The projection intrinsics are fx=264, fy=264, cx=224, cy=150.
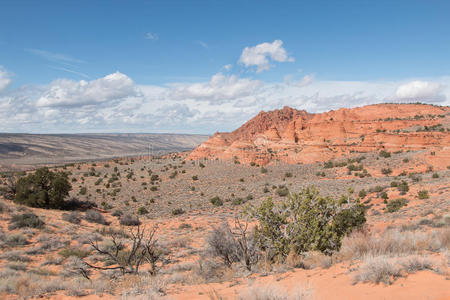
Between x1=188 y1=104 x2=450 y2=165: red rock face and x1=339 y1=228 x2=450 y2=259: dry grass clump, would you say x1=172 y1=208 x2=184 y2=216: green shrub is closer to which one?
x1=339 y1=228 x2=450 y2=259: dry grass clump

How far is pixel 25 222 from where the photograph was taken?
565 inches

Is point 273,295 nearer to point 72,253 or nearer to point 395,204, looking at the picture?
point 72,253

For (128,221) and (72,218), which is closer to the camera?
(72,218)

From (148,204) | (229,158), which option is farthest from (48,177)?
(229,158)

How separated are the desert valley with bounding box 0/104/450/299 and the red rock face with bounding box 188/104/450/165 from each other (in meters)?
0.55

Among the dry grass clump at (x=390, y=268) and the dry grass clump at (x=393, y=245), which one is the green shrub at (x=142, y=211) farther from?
the dry grass clump at (x=390, y=268)

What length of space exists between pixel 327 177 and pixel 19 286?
3276 cm

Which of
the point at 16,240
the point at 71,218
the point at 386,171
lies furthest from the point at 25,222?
the point at 386,171

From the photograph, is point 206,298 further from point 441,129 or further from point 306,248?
point 441,129

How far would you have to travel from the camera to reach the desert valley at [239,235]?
200 inches

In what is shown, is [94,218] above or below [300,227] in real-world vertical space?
below

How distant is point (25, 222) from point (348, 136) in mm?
55325

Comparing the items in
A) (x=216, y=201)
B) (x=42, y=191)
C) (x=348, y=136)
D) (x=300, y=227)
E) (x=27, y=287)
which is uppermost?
(x=348, y=136)

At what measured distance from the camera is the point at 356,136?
178 feet
